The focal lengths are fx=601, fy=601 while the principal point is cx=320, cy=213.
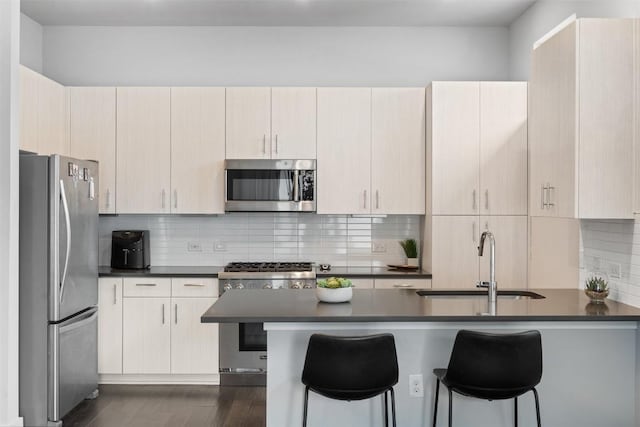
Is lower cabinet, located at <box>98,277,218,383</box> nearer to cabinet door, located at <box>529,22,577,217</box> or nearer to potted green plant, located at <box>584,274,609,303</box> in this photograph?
cabinet door, located at <box>529,22,577,217</box>

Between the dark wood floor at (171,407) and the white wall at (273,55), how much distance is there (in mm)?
2547

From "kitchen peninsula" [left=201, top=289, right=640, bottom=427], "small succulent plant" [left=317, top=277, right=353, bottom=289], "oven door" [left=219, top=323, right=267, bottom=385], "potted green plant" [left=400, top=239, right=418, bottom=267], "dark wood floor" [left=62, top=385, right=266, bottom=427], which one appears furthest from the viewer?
"potted green plant" [left=400, top=239, right=418, bottom=267]

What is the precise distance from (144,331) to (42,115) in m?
1.77

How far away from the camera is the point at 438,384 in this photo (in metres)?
2.98

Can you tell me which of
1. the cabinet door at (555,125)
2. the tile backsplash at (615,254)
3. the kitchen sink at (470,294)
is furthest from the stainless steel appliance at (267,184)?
the tile backsplash at (615,254)

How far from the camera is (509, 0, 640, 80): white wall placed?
3501 millimetres

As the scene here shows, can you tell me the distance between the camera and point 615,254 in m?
3.31

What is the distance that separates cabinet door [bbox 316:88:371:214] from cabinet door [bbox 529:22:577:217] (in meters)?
1.49

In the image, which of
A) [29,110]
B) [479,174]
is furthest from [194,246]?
[479,174]

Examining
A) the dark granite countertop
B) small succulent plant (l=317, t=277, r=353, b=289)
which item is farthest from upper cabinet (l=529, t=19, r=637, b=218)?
small succulent plant (l=317, t=277, r=353, b=289)

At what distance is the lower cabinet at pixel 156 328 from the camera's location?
462cm

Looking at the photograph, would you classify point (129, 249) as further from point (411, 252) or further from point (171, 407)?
point (411, 252)

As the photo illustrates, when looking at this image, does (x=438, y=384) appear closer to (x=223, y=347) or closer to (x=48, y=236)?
(x=223, y=347)

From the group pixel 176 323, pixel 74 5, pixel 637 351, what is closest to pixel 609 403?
pixel 637 351
